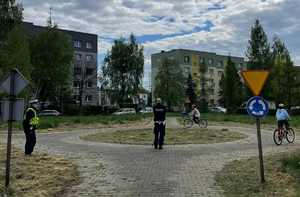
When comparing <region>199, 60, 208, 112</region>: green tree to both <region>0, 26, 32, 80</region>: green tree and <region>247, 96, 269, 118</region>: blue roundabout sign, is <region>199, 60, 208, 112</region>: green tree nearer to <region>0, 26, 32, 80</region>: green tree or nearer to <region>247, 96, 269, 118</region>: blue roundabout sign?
<region>0, 26, 32, 80</region>: green tree

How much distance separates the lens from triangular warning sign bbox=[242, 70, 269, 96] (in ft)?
33.2

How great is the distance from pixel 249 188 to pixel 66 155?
7.79 m

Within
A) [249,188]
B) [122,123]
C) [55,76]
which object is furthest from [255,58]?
[249,188]

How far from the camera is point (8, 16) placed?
5075 centimetres

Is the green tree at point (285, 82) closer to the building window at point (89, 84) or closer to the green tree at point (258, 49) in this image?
the green tree at point (258, 49)

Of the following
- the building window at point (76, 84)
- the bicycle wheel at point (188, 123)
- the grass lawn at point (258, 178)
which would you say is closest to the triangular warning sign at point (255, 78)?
the grass lawn at point (258, 178)

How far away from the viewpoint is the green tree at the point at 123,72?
78.9m

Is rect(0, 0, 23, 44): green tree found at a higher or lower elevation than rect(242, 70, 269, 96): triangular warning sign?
higher

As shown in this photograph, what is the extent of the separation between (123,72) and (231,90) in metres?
17.4

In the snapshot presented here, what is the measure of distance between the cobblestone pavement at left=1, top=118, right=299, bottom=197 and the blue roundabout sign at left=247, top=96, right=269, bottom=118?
168 centimetres

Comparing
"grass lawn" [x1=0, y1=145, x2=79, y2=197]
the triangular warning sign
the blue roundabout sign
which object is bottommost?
"grass lawn" [x1=0, y1=145, x2=79, y2=197]

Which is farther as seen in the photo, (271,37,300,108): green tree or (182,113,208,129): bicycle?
(271,37,300,108): green tree

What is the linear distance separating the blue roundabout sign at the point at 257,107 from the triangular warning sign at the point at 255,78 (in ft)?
0.88

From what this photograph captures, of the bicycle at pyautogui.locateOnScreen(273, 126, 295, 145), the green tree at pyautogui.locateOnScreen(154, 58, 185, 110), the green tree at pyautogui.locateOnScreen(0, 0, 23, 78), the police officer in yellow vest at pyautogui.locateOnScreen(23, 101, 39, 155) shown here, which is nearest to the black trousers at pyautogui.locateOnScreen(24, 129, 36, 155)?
the police officer in yellow vest at pyautogui.locateOnScreen(23, 101, 39, 155)
